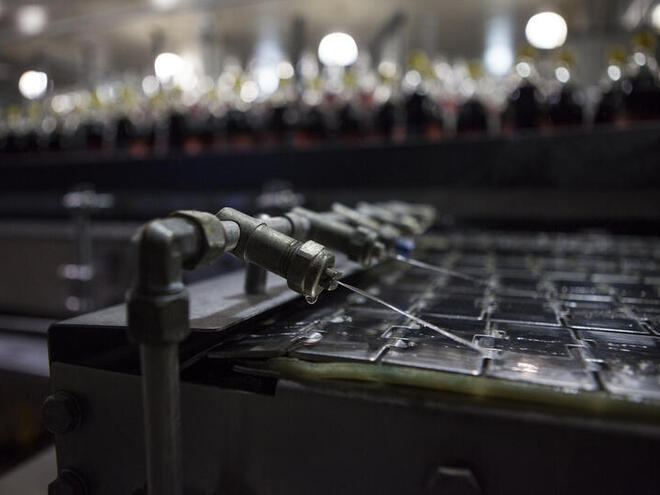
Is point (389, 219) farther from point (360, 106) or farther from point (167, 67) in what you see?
point (167, 67)

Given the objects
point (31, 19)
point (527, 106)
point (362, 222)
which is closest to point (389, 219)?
point (362, 222)

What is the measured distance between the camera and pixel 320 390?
317 mm

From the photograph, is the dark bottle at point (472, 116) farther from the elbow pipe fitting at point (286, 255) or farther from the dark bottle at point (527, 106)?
the elbow pipe fitting at point (286, 255)

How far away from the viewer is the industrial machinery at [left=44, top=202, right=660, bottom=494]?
28 centimetres

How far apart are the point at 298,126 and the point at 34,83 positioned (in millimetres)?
1757

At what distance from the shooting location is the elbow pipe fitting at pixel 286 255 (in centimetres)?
34

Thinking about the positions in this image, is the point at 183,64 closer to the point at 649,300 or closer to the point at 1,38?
the point at 1,38

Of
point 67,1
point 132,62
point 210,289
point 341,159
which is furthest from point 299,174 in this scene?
point 132,62

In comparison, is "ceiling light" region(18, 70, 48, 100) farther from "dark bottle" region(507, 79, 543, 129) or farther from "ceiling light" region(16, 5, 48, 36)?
"dark bottle" region(507, 79, 543, 129)

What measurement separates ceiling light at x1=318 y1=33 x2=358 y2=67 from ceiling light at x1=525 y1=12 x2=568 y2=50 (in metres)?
0.70

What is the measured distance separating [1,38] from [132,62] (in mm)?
593

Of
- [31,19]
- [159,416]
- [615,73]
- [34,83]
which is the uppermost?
[31,19]

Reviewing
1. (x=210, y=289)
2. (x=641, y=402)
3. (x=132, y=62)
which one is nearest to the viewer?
(x=641, y=402)

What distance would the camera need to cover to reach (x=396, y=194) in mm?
1420
